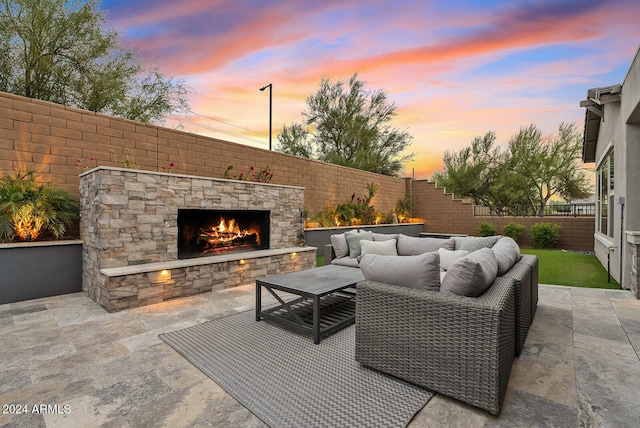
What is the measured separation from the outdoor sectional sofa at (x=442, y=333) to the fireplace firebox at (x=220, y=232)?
375cm

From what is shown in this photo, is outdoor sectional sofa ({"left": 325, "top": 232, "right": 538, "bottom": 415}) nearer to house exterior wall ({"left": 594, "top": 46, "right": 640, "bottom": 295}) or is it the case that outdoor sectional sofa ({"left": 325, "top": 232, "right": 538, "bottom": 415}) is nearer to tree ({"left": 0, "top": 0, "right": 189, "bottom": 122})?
house exterior wall ({"left": 594, "top": 46, "right": 640, "bottom": 295})

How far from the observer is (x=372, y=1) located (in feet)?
18.1

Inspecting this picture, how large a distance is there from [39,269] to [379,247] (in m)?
4.78

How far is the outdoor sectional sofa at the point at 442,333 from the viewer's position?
177 cm

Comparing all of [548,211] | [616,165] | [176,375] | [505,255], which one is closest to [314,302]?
[176,375]

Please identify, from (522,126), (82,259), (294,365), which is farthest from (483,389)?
(522,126)

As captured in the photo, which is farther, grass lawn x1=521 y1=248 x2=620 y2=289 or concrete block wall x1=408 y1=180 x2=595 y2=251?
concrete block wall x1=408 y1=180 x2=595 y2=251

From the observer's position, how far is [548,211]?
36.2 ft

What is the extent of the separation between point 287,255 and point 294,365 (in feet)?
11.7

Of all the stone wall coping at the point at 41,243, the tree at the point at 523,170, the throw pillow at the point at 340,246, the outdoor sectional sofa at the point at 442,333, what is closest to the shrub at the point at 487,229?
the tree at the point at 523,170

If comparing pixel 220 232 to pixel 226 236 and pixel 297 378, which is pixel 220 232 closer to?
pixel 226 236

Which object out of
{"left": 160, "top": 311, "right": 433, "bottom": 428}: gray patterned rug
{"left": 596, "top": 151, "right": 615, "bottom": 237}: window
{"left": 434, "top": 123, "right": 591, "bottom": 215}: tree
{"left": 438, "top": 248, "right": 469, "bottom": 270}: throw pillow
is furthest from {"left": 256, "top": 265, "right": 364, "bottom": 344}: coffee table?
{"left": 434, "top": 123, "right": 591, "bottom": 215}: tree

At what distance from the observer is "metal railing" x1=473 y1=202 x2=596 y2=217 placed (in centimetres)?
1007

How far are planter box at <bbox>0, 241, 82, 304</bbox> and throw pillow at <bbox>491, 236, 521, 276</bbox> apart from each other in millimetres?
5376
